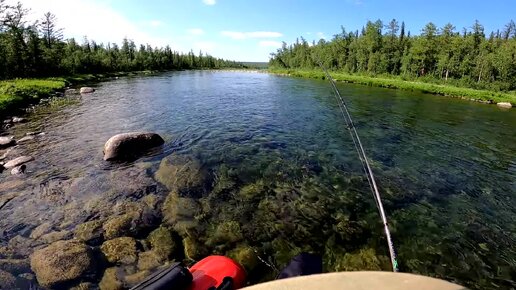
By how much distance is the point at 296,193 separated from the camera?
32.5ft

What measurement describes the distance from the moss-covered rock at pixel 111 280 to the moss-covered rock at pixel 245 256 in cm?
235

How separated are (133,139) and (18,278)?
833 centimetres

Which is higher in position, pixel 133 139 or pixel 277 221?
pixel 133 139

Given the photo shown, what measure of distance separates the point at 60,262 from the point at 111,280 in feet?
4.54

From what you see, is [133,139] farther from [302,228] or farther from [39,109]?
[39,109]

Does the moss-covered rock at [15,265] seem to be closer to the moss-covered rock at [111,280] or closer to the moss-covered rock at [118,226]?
the moss-covered rock at [118,226]

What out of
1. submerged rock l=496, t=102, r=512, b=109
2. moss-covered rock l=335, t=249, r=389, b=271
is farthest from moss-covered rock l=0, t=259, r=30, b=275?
submerged rock l=496, t=102, r=512, b=109

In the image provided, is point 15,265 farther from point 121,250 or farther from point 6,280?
point 121,250

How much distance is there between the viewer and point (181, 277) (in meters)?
4.61

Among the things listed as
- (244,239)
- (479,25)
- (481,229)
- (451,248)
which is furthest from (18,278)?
(479,25)

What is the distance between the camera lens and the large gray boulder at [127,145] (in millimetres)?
13008

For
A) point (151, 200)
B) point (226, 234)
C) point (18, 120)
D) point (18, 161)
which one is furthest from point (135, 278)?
point (18, 120)

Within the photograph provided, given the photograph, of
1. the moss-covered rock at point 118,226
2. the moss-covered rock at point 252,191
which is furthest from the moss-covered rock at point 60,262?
the moss-covered rock at point 252,191

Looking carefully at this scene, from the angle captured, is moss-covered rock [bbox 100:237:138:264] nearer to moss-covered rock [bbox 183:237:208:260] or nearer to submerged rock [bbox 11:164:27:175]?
moss-covered rock [bbox 183:237:208:260]
